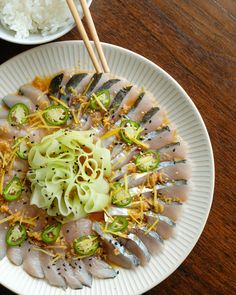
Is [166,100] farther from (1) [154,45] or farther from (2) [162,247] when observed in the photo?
(2) [162,247]

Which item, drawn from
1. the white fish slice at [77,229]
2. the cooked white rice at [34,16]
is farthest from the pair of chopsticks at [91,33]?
the white fish slice at [77,229]

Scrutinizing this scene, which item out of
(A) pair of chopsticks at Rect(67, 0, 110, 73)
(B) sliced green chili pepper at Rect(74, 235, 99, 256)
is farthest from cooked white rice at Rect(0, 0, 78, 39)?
(B) sliced green chili pepper at Rect(74, 235, 99, 256)

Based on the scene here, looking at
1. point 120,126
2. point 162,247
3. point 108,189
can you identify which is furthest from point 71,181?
point 162,247

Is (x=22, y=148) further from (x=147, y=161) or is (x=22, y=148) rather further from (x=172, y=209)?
(x=172, y=209)

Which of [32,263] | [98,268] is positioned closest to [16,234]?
[32,263]

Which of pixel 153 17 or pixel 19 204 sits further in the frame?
pixel 153 17

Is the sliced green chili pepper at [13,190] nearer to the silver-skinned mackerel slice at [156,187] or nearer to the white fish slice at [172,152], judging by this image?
the silver-skinned mackerel slice at [156,187]
